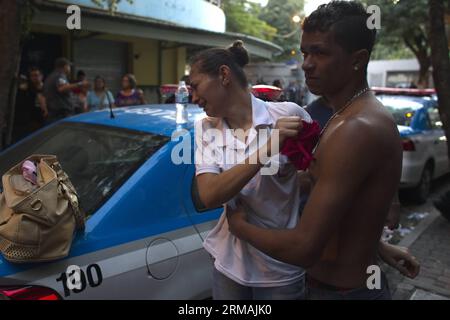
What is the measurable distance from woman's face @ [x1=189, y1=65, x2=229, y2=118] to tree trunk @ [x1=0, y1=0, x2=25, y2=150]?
8.98 feet

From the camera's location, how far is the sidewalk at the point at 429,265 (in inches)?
150

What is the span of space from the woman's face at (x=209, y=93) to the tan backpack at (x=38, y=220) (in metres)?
0.71

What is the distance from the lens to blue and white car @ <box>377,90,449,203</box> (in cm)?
639

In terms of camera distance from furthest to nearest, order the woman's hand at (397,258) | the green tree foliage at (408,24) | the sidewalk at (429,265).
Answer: the green tree foliage at (408,24) < the sidewalk at (429,265) < the woman's hand at (397,258)

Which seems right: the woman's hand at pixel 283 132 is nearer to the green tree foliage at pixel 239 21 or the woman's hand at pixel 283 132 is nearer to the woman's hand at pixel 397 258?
the woman's hand at pixel 397 258

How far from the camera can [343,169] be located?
1.32 m

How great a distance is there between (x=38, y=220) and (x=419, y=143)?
19.6 feet

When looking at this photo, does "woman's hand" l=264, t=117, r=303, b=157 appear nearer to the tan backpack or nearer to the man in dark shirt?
the tan backpack

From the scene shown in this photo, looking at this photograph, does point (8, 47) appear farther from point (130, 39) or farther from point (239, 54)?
point (130, 39)

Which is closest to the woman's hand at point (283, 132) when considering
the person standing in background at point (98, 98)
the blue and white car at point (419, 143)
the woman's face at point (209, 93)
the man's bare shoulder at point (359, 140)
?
the man's bare shoulder at point (359, 140)

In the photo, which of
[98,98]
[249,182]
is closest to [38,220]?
[249,182]

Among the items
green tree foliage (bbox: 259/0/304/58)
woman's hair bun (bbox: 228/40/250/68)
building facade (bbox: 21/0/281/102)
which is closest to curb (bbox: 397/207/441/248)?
woman's hair bun (bbox: 228/40/250/68)

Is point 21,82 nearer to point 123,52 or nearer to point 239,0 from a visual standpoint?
point 123,52

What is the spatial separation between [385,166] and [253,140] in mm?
624
